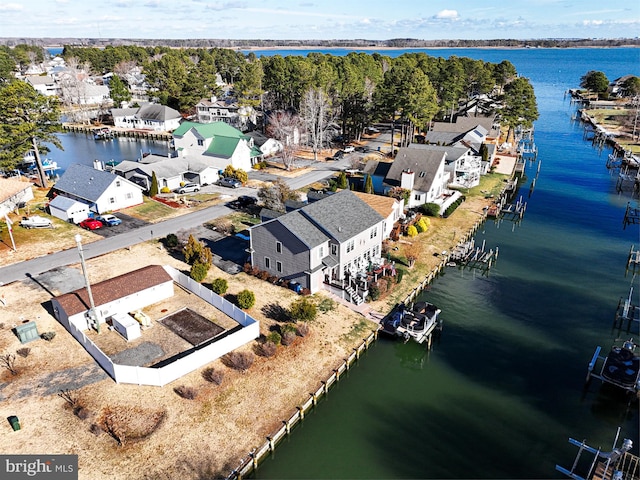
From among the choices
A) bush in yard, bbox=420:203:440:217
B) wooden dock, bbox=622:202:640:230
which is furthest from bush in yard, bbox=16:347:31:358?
wooden dock, bbox=622:202:640:230

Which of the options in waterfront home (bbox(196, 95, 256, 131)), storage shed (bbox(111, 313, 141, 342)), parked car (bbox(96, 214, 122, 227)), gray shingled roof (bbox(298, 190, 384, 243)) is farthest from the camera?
waterfront home (bbox(196, 95, 256, 131))

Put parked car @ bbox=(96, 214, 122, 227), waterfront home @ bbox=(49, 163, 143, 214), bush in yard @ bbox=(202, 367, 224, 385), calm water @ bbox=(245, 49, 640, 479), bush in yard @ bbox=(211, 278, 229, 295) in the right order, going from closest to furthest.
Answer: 1. calm water @ bbox=(245, 49, 640, 479)
2. bush in yard @ bbox=(202, 367, 224, 385)
3. bush in yard @ bbox=(211, 278, 229, 295)
4. parked car @ bbox=(96, 214, 122, 227)
5. waterfront home @ bbox=(49, 163, 143, 214)

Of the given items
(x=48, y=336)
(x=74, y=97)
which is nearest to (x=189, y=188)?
(x=48, y=336)

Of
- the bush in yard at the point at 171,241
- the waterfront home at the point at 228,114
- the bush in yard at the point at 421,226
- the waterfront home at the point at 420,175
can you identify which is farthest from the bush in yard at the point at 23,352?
the waterfront home at the point at 228,114

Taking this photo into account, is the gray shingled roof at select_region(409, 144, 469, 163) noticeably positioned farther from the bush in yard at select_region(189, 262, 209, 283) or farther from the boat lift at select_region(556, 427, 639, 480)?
the boat lift at select_region(556, 427, 639, 480)

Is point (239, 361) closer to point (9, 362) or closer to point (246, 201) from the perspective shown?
point (9, 362)

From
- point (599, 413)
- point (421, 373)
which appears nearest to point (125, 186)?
point (421, 373)
